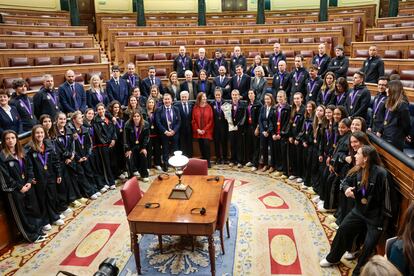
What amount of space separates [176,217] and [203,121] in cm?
320

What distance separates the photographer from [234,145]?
257 inches

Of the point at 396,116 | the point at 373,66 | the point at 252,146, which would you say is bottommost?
the point at 252,146

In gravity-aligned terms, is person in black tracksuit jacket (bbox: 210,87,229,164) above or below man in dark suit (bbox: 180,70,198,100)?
below

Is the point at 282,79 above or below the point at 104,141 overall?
above

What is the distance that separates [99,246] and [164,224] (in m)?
1.28

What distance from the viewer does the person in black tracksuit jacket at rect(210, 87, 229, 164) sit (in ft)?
Result: 20.9

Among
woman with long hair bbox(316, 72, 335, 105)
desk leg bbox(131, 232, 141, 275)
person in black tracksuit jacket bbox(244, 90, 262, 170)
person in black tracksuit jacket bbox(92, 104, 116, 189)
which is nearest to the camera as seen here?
desk leg bbox(131, 232, 141, 275)

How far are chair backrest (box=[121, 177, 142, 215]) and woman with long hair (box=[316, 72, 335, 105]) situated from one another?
127 inches

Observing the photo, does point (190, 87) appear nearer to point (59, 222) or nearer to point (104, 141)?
point (104, 141)

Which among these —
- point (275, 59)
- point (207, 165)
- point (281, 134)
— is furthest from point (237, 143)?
point (275, 59)

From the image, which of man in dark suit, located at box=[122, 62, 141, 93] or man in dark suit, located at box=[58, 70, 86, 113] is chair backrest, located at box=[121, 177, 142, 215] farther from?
man in dark suit, located at box=[122, 62, 141, 93]

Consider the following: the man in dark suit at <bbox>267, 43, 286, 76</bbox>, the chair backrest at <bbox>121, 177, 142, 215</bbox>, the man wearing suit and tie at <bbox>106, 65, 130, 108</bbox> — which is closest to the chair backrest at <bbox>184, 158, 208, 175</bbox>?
the chair backrest at <bbox>121, 177, 142, 215</bbox>

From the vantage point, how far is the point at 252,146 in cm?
649

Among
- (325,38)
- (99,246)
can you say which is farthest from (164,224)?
(325,38)
